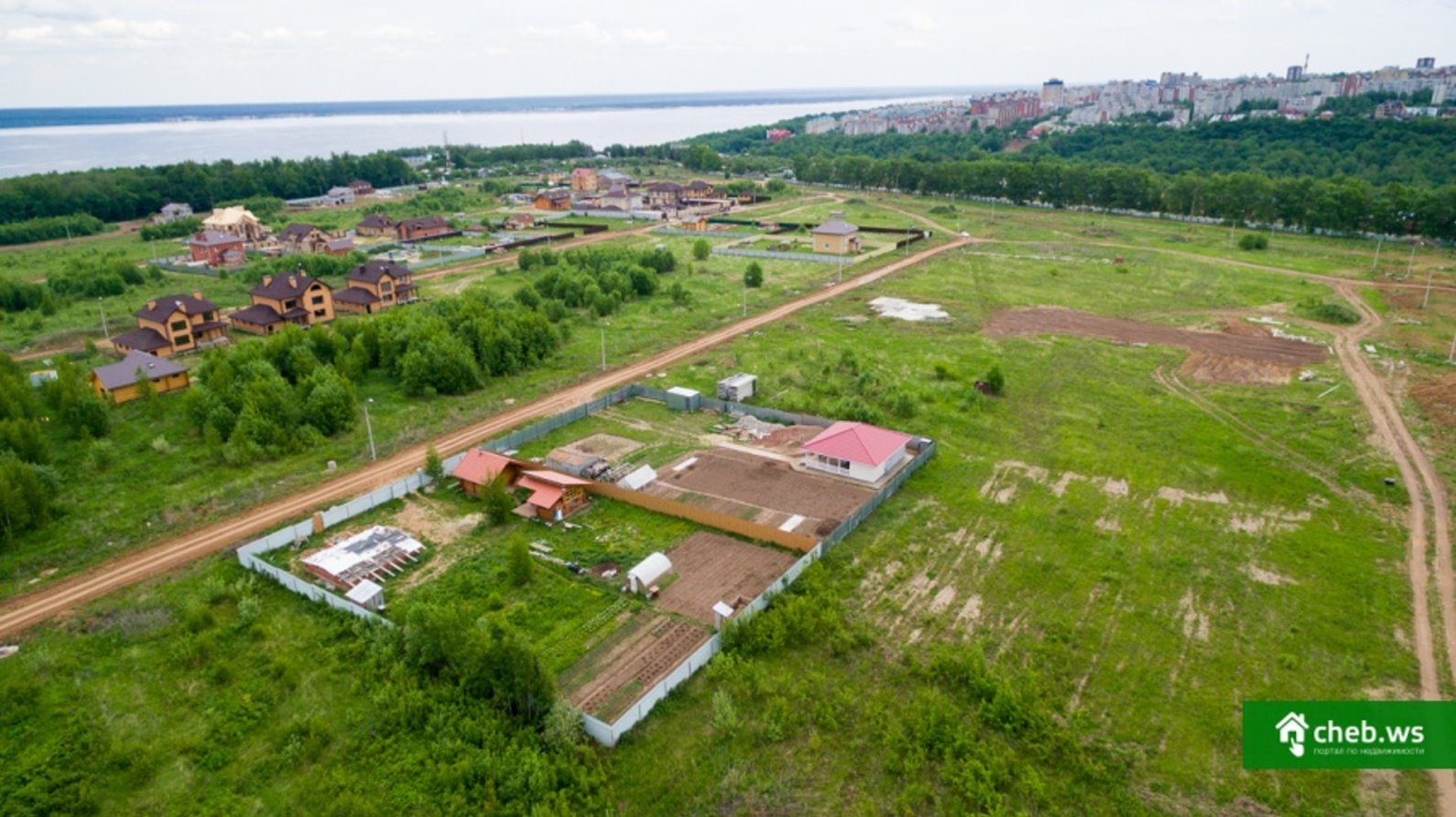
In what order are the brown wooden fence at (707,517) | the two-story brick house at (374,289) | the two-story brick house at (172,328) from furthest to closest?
the two-story brick house at (374,289)
the two-story brick house at (172,328)
the brown wooden fence at (707,517)

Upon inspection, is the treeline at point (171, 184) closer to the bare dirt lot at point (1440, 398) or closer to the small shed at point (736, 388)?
the small shed at point (736, 388)

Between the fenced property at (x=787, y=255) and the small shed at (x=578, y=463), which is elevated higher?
the fenced property at (x=787, y=255)

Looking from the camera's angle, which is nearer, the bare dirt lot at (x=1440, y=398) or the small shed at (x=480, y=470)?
the small shed at (x=480, y=470)

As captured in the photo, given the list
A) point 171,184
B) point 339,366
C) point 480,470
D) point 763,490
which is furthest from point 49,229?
point 763,490

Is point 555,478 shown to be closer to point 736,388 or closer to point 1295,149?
point 736,388

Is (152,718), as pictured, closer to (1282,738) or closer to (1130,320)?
(1282,738)

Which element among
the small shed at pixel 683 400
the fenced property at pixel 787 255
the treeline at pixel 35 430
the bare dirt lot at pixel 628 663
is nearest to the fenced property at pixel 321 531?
the bare dirt lot at pixel 628 663
